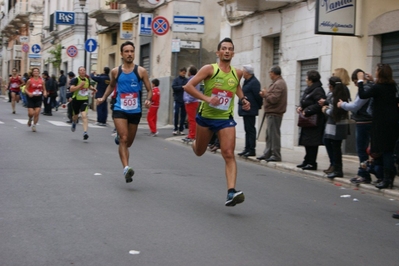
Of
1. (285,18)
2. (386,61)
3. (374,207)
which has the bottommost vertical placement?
(374,207)

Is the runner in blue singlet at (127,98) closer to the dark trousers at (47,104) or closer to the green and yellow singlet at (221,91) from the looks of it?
the green and yellow singlet at (221,91)

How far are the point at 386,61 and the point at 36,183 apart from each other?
316 inches

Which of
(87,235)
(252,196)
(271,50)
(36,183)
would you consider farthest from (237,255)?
(271,50)

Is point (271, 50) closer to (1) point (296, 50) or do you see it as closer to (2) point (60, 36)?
(1) point (296, 50)

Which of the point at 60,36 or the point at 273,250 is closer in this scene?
the point at 273,250

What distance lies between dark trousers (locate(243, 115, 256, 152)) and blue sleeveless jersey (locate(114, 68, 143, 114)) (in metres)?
5.15

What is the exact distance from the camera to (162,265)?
5703mm

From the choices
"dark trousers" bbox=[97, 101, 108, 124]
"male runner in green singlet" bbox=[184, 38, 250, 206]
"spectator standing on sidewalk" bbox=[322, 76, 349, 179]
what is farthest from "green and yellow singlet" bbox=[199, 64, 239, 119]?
Answer: "dark trousers" bbox=[97, 101, 108, 124]

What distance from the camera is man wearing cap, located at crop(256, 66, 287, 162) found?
563 inches

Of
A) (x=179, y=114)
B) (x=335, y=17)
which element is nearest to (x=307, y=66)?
(x=335, y=17)

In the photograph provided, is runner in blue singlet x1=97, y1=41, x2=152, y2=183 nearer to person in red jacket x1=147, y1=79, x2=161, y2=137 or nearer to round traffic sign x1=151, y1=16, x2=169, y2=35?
person in red jacket x1=147, y1=79, x2=161, y2=137

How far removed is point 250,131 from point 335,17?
291 cm

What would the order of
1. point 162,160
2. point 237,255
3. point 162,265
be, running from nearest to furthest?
1. point 162,265
2. point 237,255
3. point 162,160

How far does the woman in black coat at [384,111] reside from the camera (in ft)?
33.9
